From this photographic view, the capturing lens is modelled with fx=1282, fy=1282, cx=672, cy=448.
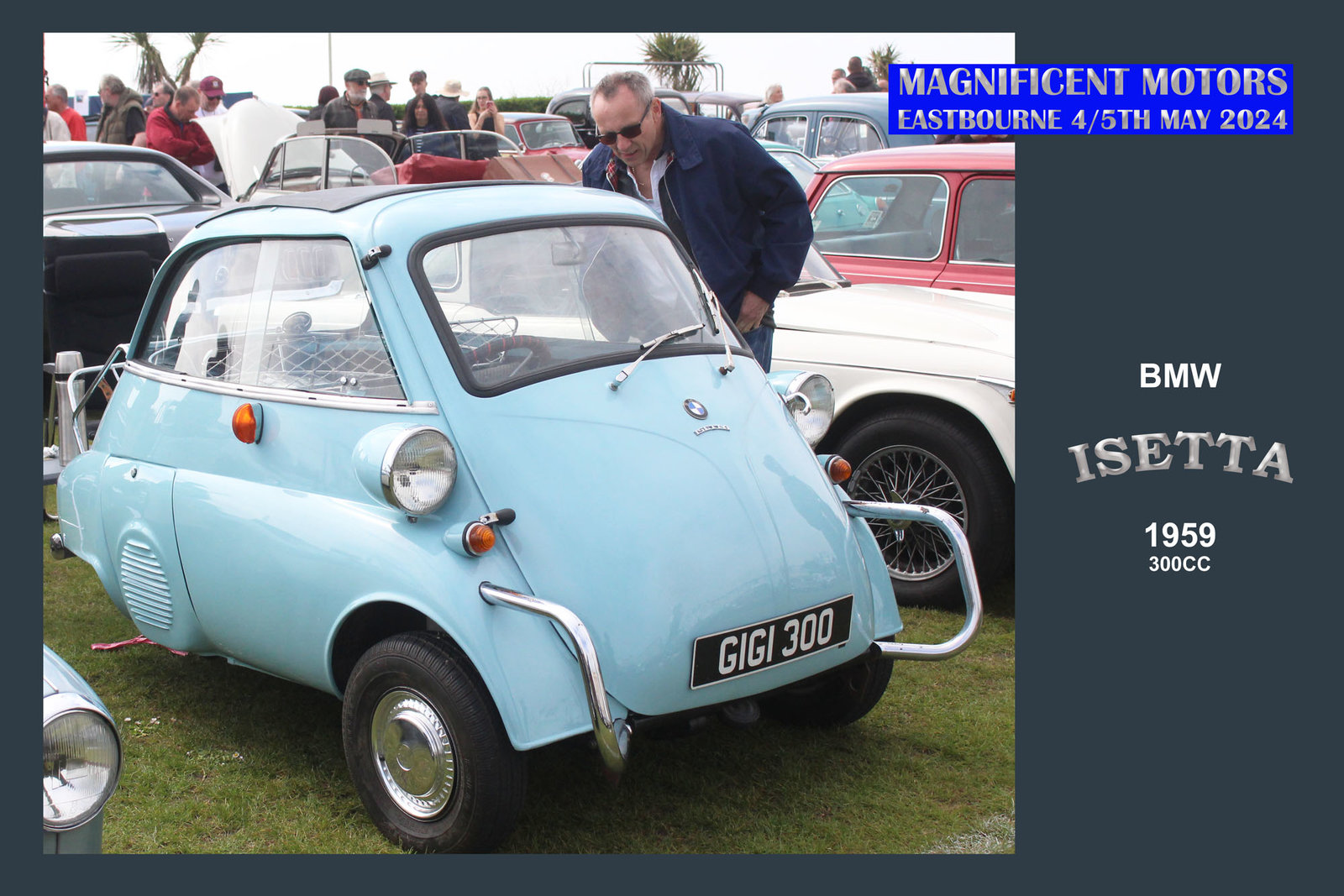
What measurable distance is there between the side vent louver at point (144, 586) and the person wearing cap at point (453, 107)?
1275 cm

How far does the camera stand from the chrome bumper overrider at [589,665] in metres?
2.94

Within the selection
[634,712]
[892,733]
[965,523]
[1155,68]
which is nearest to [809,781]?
[892,733]

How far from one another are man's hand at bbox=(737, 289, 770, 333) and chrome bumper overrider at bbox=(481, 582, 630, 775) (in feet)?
6.63

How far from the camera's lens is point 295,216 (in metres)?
3.87

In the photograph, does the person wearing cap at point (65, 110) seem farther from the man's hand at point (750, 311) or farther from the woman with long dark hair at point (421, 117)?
the man's hand at point (750, 311)

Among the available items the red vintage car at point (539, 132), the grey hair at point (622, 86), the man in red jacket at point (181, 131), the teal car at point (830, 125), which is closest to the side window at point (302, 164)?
the man in red jacket at point (181, 131)

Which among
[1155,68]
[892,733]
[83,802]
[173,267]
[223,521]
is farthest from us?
[173,267]

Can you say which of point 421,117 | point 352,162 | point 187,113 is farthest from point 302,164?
point 421,117

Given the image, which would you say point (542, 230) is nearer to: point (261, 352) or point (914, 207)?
point (261, 352)

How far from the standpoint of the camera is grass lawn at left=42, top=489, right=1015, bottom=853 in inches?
134

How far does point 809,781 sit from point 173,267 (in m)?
2.68

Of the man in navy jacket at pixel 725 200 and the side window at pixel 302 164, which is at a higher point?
the side window at pixel 302 164

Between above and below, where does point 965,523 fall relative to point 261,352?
below

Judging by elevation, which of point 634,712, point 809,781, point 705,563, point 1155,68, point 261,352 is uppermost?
point 1155,68
